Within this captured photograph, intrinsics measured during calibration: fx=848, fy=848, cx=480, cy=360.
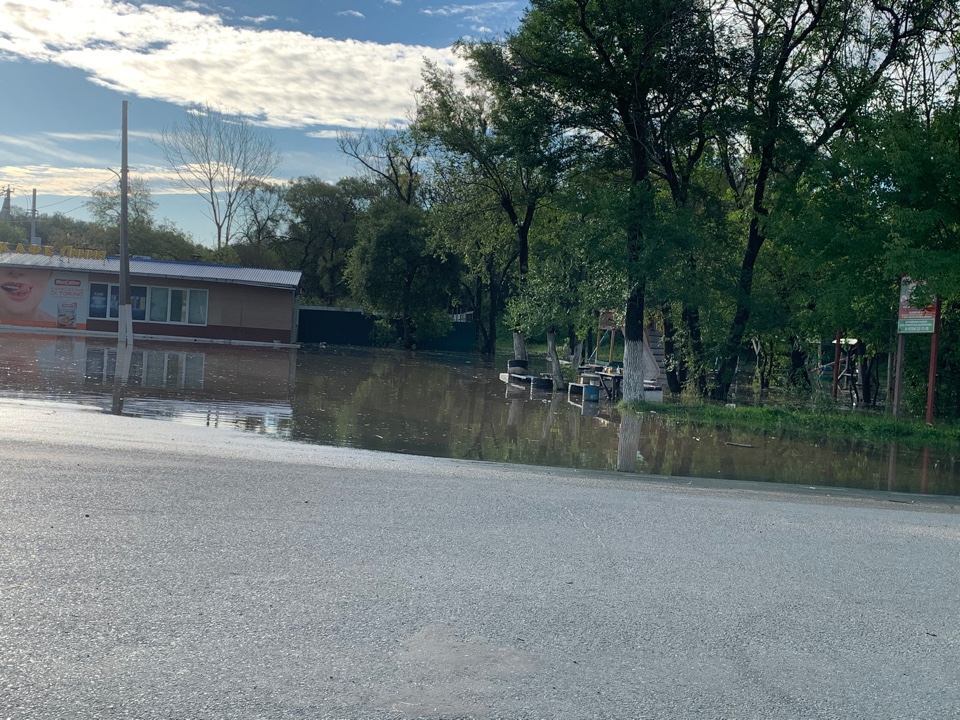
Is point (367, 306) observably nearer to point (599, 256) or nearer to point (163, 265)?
point (163, 265)

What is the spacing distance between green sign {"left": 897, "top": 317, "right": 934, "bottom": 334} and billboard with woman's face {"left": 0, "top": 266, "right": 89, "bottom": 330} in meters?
36.2

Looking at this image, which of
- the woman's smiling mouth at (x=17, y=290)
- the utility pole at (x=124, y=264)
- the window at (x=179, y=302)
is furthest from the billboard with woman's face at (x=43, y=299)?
the utility pole at (x=124, y=264)

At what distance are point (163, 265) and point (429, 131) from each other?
17436 mm

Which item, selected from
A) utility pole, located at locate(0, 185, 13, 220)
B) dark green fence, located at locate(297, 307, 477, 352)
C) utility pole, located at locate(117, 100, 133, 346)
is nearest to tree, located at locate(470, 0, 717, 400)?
utility pole, located at locate(117, 100, 133, 346)

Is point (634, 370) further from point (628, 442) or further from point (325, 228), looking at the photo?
point (325, 228)

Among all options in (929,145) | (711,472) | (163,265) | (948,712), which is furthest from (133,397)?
(163,265)

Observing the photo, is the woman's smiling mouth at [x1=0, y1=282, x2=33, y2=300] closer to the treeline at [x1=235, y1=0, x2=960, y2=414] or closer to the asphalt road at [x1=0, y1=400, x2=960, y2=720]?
the treeline at [x1=235, y1=0, x2=960, y2=414]

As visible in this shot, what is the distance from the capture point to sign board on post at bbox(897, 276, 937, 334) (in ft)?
57.1

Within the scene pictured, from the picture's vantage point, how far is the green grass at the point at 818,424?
16.9m

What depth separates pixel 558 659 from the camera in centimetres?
432

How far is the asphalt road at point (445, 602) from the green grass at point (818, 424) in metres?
9.16

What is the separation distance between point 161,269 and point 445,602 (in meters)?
40.1

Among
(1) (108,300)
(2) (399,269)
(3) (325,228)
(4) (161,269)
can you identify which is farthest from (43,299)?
(3) (325,228)

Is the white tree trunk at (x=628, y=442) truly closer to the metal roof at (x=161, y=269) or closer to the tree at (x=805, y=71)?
the tree at (x=805, y=71)
